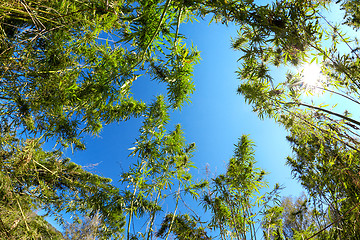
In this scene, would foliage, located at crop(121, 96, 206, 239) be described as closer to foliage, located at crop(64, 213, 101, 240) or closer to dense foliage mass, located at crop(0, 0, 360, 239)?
dense foliage mass, located at crop(0, 0, 360, 239)

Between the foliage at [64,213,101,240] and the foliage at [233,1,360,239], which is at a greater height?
the foliage at [233,1,360,239]

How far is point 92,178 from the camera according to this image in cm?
307

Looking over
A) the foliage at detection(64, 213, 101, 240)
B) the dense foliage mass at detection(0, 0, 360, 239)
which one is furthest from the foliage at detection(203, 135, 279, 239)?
the foliage at detection(64, 213, 101, 240)

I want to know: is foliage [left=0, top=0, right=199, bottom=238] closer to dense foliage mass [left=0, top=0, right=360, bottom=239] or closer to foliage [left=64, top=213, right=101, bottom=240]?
dense foliage mass [left=0, top=0, right=360, bottom=239]

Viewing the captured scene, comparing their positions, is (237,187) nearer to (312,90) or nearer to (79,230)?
(312,90)

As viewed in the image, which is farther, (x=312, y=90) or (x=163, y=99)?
(x=163, y=99)

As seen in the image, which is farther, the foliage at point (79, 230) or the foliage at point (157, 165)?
the foliage at point (79, 230)

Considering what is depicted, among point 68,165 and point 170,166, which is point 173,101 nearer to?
point 170,166

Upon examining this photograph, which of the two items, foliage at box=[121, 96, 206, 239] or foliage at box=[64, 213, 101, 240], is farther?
foliage at box=[64, 213, 101, 240]

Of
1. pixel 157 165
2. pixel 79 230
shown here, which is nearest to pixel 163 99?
pixel 157 165

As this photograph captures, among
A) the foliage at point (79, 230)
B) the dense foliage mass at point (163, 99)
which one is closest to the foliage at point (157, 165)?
the dense foliage mass at point (163, 99)

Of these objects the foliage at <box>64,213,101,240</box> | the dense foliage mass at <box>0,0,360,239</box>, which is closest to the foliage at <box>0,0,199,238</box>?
the dense foliage mass at <box>0,0,360,239</box>

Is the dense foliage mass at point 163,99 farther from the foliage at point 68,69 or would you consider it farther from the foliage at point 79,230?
the foliage at point 79,230

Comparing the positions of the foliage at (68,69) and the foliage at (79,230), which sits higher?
the foliage at (68,69)
